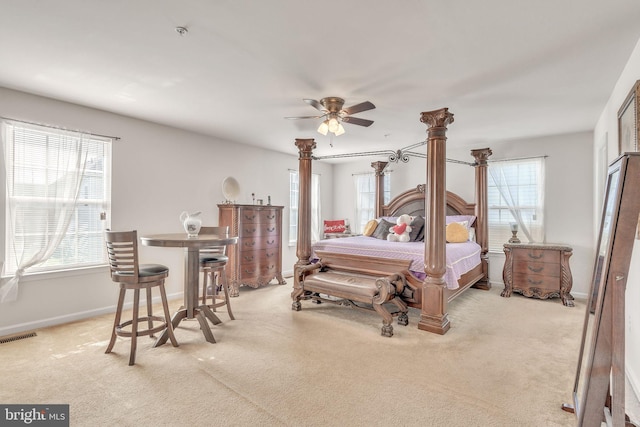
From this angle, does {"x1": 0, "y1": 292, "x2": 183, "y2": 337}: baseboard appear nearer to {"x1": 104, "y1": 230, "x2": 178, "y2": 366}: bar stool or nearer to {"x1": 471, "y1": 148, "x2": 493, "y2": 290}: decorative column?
{"x1": 104, "y1": 230, "x2": 178, "y2": 366}: bar stool

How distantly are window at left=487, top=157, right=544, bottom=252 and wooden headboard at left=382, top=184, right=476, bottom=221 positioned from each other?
1.61 feet

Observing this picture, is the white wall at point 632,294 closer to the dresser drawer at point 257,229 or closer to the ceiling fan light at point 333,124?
the ceiling fan light at point 333,124

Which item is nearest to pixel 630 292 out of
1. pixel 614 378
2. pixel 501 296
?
pixel 614 378

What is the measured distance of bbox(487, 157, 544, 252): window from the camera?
4.87m

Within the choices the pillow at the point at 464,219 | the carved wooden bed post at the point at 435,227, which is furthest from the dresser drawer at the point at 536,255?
the carved wooden bed post at the point at 435,227

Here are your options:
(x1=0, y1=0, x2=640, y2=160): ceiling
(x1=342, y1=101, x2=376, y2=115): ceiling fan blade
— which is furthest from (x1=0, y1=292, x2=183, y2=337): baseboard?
(x1=342, y1=101, x2=376, y2=115): ceiling fan blade

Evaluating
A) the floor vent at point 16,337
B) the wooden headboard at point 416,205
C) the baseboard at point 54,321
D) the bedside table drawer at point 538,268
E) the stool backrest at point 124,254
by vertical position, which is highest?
A: the wooden headboard at point 416,205

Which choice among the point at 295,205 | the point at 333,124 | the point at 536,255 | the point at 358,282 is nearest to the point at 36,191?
the point at 333,124

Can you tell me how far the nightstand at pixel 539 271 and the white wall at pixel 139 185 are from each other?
13.2ft

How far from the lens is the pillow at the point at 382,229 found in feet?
16.7

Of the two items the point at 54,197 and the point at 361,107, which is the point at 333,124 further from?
the point at 54,197

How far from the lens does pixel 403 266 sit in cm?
352

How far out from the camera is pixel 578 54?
2328mm

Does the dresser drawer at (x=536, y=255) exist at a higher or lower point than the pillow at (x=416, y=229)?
lower
